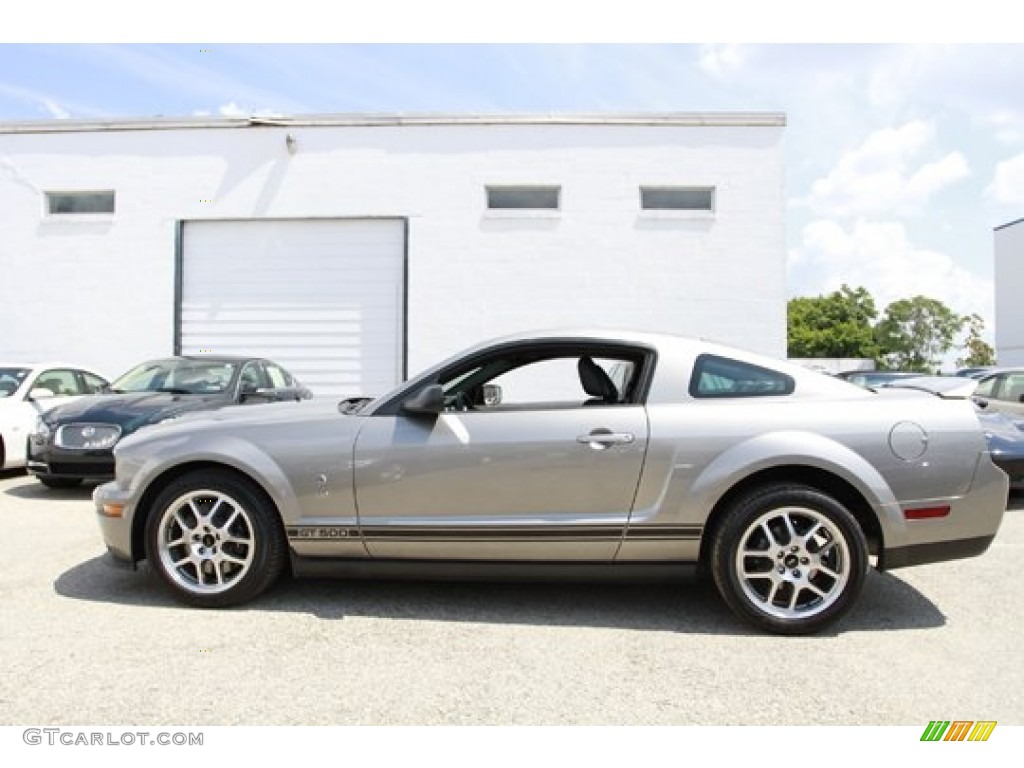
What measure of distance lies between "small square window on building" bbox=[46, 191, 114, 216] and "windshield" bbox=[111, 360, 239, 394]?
5.58m

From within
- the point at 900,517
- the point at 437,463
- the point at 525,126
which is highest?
the point at 525,126

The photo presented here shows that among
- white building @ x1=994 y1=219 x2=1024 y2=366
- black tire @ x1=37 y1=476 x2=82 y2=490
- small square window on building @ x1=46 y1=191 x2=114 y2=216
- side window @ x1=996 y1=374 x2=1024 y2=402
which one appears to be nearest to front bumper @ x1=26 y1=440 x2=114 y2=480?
black tire @ x1=37 y1=476 x2=82 y2=490

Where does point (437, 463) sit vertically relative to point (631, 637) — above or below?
above

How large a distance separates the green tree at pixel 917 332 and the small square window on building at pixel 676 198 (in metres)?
54.1

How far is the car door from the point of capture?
132 inches

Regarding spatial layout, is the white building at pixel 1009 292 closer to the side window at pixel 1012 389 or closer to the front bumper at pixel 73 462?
the side window at pixel 1012 389

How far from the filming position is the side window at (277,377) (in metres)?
8.28

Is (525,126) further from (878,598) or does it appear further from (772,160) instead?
(878,598)

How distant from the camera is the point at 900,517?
10.8ft

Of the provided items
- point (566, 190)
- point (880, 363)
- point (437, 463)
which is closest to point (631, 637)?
point (437, 463)

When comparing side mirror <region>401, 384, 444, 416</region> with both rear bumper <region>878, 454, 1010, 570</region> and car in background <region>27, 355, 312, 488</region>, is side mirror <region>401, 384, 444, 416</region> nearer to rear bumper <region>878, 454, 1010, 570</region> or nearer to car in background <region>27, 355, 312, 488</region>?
rear bumper <region>878, 454, 1010, 570</region>

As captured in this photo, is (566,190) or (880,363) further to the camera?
(880,363)

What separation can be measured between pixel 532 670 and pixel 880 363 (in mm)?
66976
